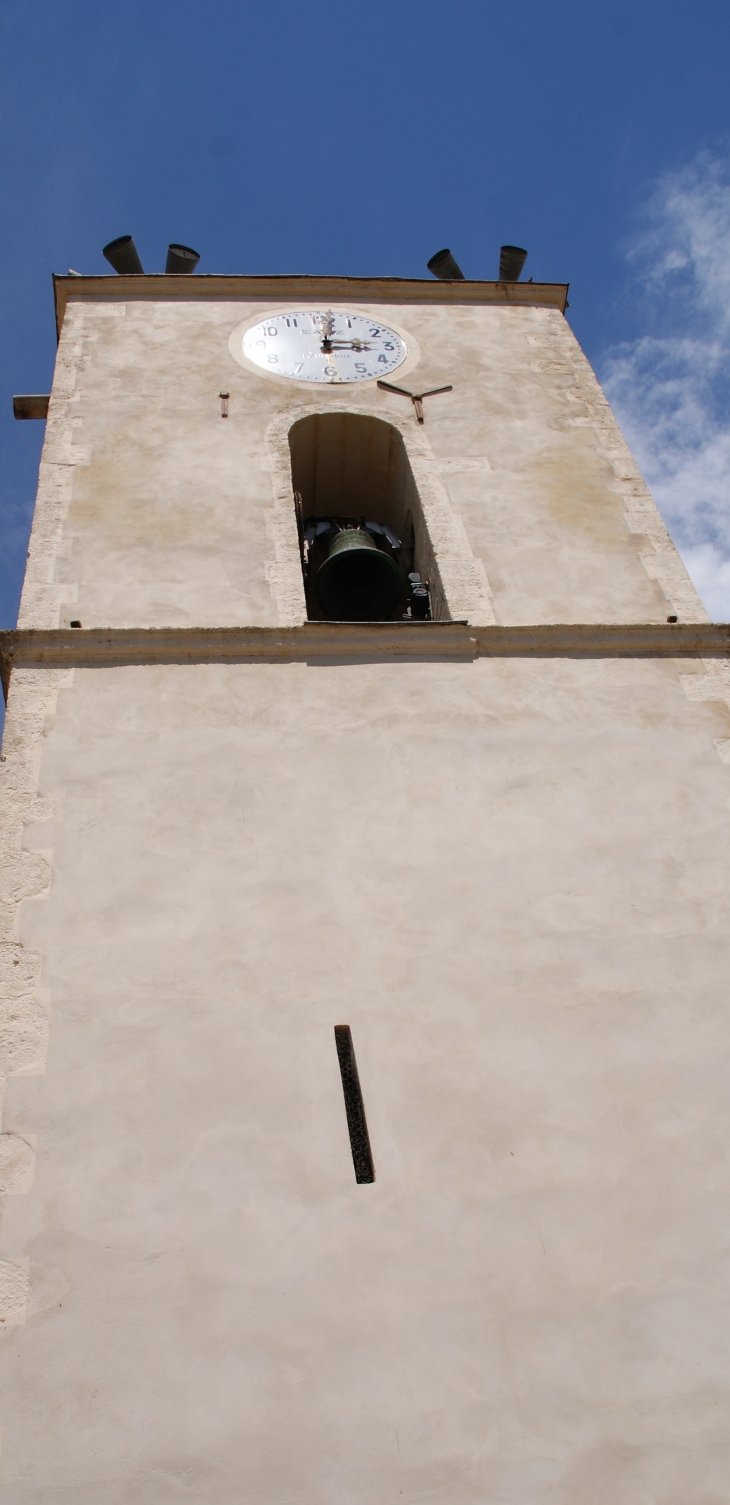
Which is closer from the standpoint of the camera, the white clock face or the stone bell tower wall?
the stone bell tower wall

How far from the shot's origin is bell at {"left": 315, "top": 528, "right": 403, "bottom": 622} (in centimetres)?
651

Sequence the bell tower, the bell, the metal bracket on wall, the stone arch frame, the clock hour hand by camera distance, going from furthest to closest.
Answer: the clock hour hand → the metal bracket on wall → the bell → the stone arch frame → the bell tower

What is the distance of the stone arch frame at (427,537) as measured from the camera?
604cm

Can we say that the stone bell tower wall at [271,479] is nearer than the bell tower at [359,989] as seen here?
No

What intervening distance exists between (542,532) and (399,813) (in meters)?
2.19

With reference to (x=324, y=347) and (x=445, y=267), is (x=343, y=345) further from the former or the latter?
(x=445, y=267)

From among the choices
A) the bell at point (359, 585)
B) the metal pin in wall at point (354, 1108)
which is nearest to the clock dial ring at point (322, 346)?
the bell at point (359, 585)

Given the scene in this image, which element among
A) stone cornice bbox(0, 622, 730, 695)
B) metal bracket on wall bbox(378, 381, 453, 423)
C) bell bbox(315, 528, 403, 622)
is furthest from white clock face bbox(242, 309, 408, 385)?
stone cornice bbox(0, 622, 730, 695)

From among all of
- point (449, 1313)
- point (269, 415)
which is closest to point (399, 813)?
point (449, 1313)

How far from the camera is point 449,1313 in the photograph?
3.69 m

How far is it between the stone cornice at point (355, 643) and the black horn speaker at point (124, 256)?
4.49m

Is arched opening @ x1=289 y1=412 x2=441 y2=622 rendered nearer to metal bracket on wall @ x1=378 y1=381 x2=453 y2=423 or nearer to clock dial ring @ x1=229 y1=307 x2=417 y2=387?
metal bracket on wall @ x1=378 y1=381 x2=453 y2=423

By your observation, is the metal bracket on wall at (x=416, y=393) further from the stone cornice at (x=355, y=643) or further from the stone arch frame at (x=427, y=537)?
the stone cornice at (x=355, y=643)

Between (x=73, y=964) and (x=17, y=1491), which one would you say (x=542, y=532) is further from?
(x=17, y=1491)
